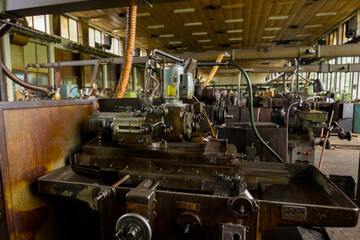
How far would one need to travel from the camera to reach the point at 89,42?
8047 millimetres

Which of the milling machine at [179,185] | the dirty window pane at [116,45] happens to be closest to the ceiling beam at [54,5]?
the milling machine at [179,185]

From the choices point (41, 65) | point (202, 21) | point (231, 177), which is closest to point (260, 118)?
point (231, 177)

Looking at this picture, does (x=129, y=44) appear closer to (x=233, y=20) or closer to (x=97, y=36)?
(x=233, y=20)

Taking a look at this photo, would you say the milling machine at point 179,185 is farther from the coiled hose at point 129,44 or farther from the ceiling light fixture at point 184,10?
the ceiling light fixture at point 184,10

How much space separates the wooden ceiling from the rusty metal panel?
14.1 ft

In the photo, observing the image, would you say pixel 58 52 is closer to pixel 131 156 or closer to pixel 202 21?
pixel 202 21

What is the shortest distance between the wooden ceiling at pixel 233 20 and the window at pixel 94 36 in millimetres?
332

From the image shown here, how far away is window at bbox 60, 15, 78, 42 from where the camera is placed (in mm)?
6889

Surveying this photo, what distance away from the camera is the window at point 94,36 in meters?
8.14

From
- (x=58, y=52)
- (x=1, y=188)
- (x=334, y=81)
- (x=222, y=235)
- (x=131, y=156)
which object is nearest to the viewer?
(x=222, y=235)

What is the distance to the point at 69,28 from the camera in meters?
7.14

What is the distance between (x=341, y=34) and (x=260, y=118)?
617cm

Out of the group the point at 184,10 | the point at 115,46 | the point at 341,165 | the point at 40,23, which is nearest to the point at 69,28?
the point at 40,23

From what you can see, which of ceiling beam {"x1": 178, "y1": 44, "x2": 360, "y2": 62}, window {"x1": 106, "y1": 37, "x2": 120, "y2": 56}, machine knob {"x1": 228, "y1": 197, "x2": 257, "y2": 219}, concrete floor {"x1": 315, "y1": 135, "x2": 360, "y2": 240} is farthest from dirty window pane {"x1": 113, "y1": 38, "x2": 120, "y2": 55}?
machine knob {"x1": 228, "y1": 197, "x2": 257, "y2": 219}
